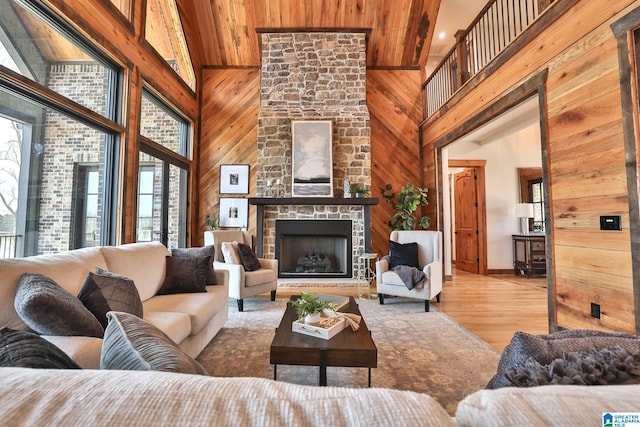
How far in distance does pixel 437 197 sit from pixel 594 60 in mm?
3271

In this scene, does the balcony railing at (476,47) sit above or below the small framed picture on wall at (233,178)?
above

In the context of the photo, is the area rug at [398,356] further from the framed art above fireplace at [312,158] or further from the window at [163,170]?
the framed art above fireplace at [312,158]

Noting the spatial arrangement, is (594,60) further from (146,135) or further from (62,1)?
(146,135)

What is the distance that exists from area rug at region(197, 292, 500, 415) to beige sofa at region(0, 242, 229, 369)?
0.93 ft

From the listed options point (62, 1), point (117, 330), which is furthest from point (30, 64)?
point (117, 330)

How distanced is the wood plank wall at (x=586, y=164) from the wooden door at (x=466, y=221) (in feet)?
12.7

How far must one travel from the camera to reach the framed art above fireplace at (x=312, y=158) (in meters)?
5.25

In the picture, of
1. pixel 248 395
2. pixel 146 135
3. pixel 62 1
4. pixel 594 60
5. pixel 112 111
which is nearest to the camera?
pixel 248 395

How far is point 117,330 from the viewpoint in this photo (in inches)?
29.6

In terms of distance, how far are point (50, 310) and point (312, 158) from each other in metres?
4.37

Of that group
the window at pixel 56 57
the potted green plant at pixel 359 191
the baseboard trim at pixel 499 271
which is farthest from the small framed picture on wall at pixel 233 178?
the baseboard trim at pixel 499 271

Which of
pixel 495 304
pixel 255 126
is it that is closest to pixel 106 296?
pixel 495 304

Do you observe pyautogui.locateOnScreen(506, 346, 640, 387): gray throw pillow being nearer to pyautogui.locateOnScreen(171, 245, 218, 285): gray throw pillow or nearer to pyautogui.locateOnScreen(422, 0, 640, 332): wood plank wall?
pyautogui.locateOnScreen(422, 0, 640, 332): wood plank wall

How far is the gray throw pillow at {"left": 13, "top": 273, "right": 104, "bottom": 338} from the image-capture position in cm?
132
